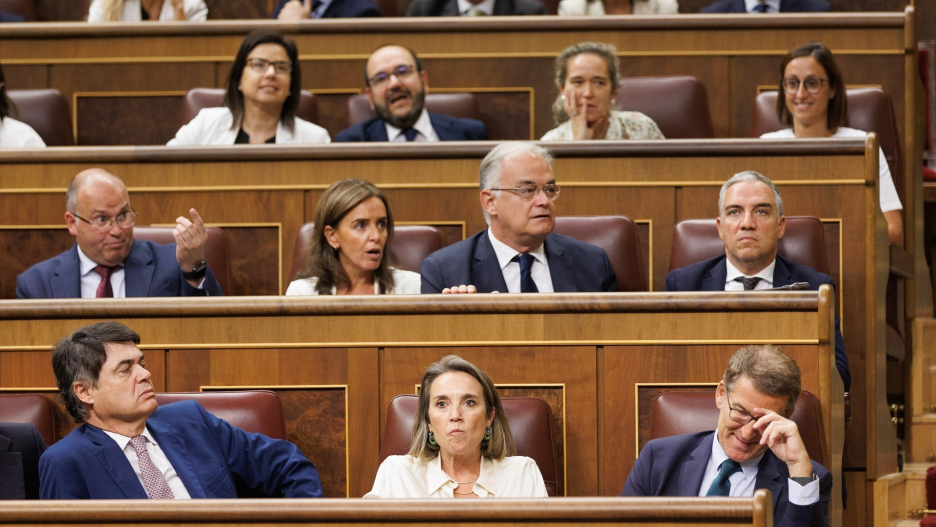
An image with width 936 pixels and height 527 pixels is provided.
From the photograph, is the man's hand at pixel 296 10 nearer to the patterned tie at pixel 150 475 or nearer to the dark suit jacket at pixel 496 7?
the dark suit jacket at pixel 496 7

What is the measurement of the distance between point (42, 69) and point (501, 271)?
1.43 m

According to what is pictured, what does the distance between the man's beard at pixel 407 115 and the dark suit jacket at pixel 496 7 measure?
573 mm

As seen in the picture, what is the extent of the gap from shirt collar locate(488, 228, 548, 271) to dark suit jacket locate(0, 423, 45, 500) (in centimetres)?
78

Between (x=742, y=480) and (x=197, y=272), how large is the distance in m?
0.98

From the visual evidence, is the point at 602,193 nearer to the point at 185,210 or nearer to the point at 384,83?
the point at 384,83

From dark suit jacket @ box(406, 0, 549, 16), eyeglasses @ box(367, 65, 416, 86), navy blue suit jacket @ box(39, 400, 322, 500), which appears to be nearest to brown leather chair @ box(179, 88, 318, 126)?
A: eyeglasses @ box(367, 65, 416, 86)

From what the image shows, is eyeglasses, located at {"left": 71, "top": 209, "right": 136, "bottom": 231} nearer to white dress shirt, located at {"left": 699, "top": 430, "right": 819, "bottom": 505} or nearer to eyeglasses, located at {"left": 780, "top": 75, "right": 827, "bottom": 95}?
white dress shirt, located at {"left": 699, "top": 430, "right": 819, "bottom": 505}

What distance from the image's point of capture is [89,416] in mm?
1590

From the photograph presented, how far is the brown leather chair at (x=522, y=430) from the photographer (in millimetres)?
1628

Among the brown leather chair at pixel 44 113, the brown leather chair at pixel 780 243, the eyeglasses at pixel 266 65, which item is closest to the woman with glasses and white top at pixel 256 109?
the eyeglasses at pixel 266 65

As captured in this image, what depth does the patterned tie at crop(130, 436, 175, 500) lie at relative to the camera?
1545mm

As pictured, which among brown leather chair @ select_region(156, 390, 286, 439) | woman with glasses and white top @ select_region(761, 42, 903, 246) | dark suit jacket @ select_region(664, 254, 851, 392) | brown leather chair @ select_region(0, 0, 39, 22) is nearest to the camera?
brown leather chair @ select_region(156, 390, 286, 439)

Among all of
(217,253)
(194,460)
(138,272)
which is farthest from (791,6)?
(194,460)

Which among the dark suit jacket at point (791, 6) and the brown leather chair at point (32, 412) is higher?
the dark suit jacket at point (791, 6)
